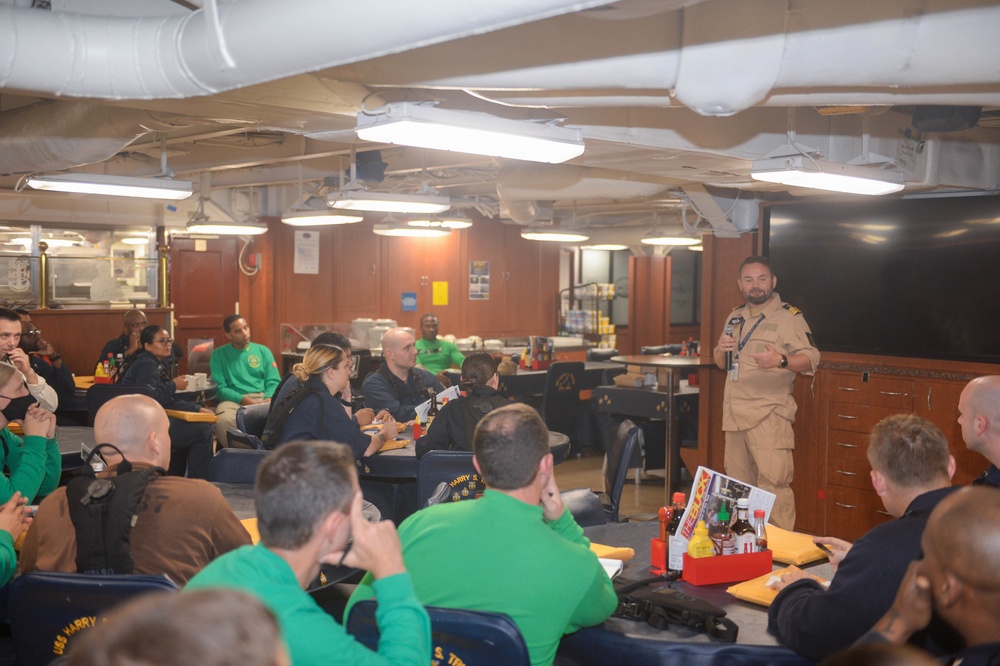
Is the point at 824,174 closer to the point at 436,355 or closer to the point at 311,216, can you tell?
the point at 311,216

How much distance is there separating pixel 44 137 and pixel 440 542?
3.66 meters

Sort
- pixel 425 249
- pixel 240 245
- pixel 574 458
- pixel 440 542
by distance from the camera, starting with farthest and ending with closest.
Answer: pixel 425 249, pixel 240 245, pixel 574 458, pixel 440 542

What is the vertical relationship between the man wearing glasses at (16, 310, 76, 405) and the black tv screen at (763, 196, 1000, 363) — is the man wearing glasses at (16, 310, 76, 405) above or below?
below

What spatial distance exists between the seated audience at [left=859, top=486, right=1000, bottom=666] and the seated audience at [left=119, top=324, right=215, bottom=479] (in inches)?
208

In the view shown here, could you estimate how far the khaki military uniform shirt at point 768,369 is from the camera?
5477 millimetres

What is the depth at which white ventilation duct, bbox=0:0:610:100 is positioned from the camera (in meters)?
1.94

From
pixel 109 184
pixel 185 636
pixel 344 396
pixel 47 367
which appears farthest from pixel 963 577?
pixel 47 367

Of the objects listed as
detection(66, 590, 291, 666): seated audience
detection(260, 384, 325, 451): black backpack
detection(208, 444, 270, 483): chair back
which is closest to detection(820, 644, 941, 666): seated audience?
detection(66, 590, 291, 666): seated audience

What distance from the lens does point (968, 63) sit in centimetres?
260

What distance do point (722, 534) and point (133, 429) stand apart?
185 cm

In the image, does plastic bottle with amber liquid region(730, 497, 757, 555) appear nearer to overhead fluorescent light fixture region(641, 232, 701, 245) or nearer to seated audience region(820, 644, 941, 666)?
seated audience region(820, 644, 941, 666)

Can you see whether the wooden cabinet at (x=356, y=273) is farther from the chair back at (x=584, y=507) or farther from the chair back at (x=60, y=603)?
the chair back at (x=60, y=603)

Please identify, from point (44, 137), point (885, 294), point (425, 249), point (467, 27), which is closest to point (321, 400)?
point (44, 137)

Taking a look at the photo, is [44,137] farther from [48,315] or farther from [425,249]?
[425,249]
